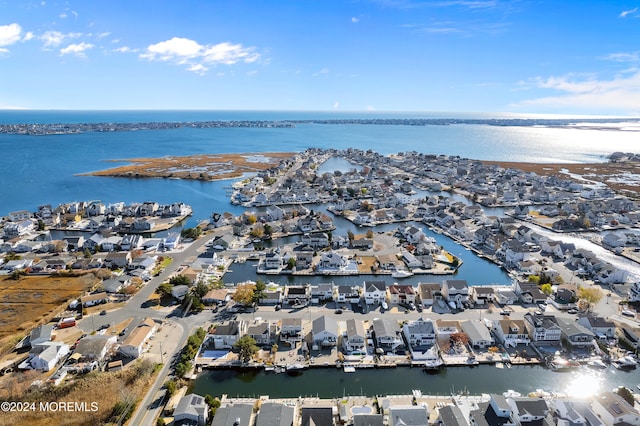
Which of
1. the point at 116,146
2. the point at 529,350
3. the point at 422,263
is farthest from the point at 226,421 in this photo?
the point at 116,146

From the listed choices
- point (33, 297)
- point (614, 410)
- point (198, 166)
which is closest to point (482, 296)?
point (614, 410)

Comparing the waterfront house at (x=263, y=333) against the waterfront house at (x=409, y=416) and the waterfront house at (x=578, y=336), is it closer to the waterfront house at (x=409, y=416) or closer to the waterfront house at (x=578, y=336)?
the waterfront house at (x=409, y=416)

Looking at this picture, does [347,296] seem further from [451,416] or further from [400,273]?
[451,416]

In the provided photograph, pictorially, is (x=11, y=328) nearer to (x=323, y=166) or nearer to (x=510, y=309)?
(x=510, y=309)

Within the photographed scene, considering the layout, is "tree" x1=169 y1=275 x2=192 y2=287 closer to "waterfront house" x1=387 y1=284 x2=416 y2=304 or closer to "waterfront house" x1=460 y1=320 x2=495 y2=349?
"waterfront house" x1=387 y1=284 x2=416 y2=304

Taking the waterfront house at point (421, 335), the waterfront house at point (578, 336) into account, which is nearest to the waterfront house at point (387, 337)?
the waterfront house at point (421, 335)

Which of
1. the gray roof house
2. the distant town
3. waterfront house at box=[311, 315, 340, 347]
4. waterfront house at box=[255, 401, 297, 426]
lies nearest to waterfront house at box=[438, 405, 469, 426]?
the distant town

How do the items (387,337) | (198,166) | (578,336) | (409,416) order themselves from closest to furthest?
(409,416) → (387,337) → (578,336) → (198,166)
